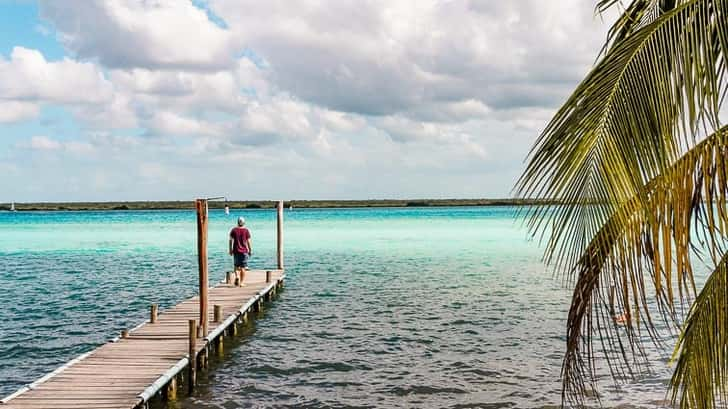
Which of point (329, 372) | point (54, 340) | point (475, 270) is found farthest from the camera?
point (475, 270)

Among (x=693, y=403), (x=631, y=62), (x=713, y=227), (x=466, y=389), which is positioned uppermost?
(x=631, y=62)

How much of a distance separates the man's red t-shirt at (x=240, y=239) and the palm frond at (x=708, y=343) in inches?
708

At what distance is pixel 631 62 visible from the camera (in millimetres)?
3139

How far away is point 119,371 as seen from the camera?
1127 cm

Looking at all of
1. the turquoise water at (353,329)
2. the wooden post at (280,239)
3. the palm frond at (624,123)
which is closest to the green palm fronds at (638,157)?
the palm frond at (624,123)

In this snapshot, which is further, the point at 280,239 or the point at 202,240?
the point at 280,239

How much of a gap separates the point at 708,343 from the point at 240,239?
60.3 feet

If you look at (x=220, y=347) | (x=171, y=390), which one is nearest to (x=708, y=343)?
(x=171, y=390)

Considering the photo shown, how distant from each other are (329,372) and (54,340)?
288 inches

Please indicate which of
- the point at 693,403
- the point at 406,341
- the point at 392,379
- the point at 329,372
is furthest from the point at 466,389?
the point at 693,403

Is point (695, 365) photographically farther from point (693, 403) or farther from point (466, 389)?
point (466, 389)

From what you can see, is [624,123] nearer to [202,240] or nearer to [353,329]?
[202,240]

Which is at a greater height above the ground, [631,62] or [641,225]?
[631,62]

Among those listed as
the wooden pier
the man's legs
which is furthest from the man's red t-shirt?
the wooden pier
